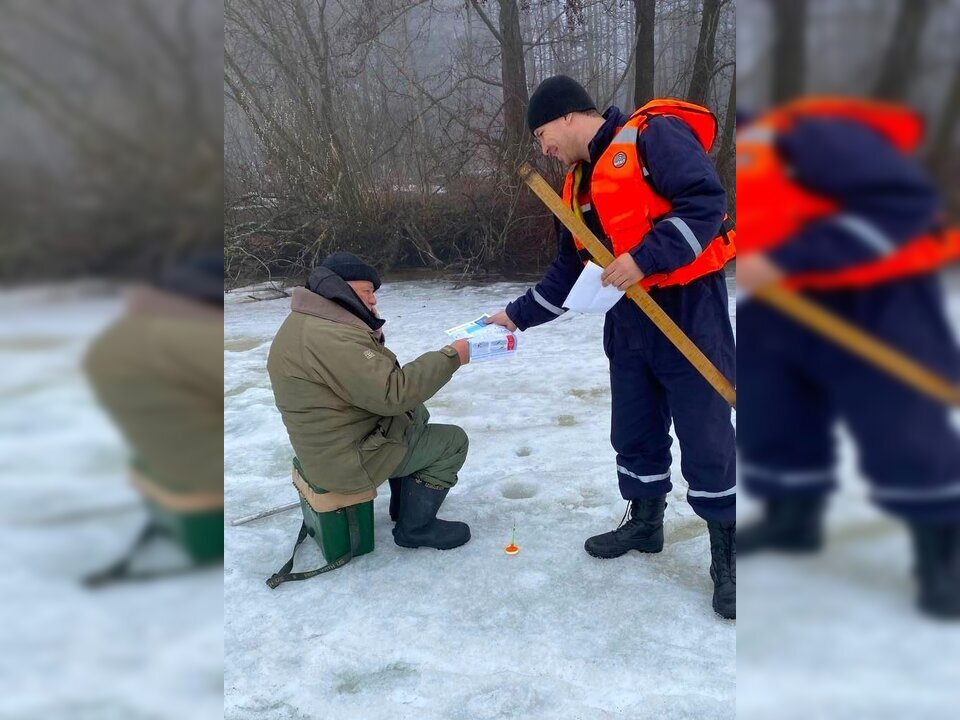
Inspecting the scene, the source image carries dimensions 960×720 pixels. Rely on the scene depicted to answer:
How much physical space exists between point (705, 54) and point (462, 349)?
24.5ft

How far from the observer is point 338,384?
2.37m

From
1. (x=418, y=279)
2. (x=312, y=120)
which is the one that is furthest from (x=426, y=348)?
(x=312, y=120)

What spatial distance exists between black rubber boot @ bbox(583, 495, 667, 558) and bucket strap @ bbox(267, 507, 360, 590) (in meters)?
0.84

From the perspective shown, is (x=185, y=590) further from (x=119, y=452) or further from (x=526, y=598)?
(x=526, y=598)

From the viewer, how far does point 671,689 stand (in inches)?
72.9

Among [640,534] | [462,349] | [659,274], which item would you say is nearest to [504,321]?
[462,349]

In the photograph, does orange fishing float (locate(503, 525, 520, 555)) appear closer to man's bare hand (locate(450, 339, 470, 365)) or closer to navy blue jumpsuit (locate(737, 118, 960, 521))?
man's bare hand (locate(450, 339, 470, 365))

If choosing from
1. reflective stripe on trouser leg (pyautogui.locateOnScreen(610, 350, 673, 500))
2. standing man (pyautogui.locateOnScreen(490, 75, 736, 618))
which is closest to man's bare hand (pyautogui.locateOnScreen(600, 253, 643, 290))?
standing man (pyautogui.locateOnScreen(490, 75, 736, 618))

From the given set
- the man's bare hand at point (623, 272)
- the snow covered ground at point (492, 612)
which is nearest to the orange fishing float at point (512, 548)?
the snow covered ground at point (492, 612)

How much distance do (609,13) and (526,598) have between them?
8.56 metres

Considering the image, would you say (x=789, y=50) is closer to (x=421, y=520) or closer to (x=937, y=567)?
(x=937, y=567)

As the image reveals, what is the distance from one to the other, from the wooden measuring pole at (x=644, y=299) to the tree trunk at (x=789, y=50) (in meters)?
1.36

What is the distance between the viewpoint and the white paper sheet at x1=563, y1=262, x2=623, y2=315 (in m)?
2.07

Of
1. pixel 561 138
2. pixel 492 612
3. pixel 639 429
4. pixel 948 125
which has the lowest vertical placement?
pixel 492 612
